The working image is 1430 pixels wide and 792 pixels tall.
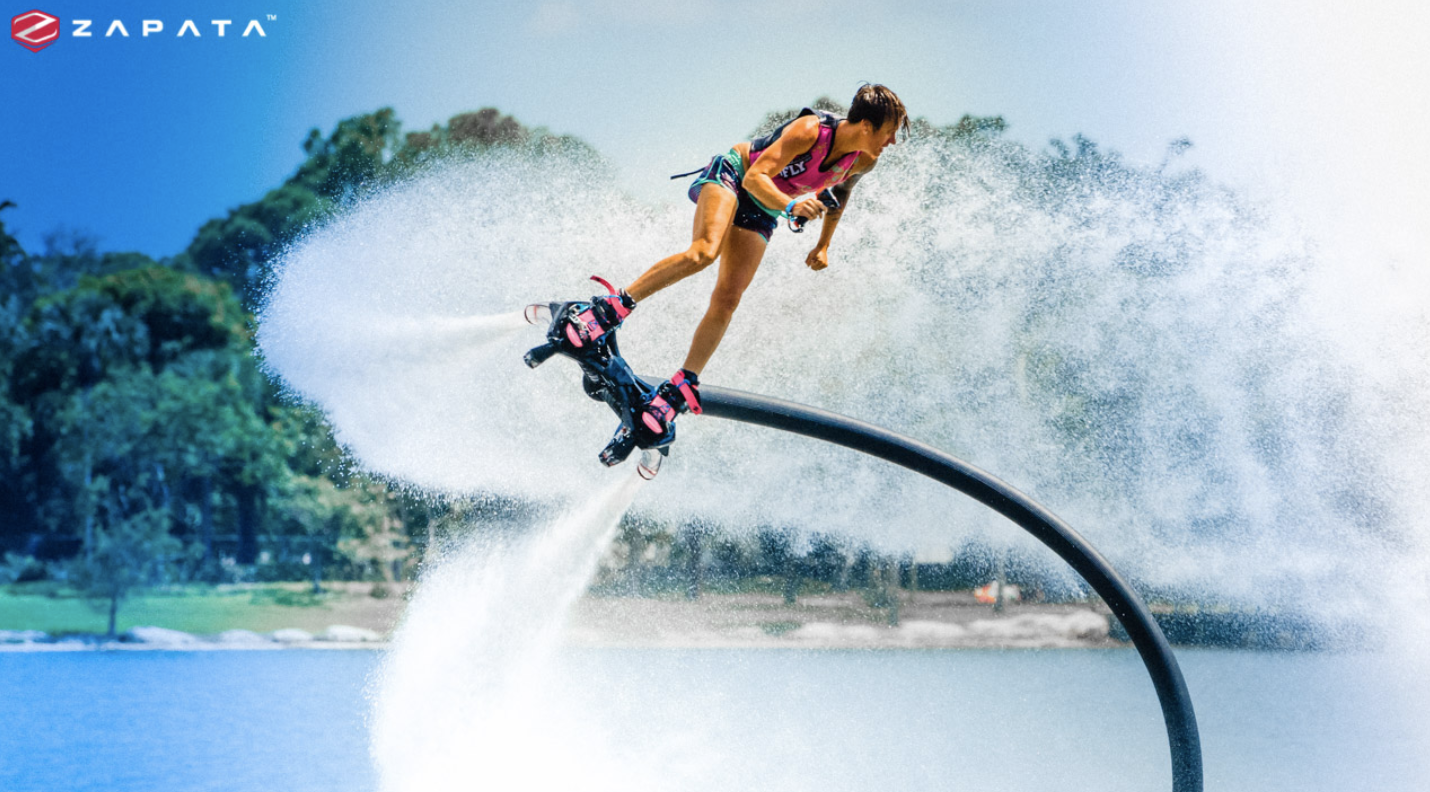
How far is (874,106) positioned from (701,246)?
1.08m

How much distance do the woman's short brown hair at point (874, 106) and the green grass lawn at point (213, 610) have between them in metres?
33.9

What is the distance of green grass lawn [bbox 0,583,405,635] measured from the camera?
37344mm

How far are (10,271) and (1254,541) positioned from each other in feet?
159

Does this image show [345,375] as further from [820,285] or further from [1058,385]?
[1058,385]

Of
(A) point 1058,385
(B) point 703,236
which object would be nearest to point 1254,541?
(A) point 1058,385

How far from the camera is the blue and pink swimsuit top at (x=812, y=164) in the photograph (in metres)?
5.48

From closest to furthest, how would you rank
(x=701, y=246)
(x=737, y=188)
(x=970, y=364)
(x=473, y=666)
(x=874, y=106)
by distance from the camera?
(x=701, y=246) → (x=874, y=106) → (x=737, y=188) → (x=473, y=666) → (x=970, y=364)

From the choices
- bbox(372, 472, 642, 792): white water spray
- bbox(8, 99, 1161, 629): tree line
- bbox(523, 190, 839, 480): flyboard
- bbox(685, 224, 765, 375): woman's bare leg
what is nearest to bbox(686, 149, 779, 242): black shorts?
bbox(685, 224, 765, 375): woman's bare leg

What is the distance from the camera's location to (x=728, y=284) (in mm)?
5688

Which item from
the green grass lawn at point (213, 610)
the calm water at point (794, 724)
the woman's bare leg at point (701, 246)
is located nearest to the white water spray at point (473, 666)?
the calm water at point (794, 724)

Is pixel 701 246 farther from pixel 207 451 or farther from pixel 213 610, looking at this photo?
pixel 207 451

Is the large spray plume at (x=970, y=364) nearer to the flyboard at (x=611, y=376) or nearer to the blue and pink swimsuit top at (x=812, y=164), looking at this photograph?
the flyboard at (x=611, y=376)

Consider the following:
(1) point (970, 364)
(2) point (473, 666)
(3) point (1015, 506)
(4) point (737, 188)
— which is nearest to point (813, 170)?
(4) point (737, 188)

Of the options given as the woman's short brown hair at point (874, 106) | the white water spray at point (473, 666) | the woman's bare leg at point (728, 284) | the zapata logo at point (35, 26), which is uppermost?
the zapata logo at point (35, 26)
